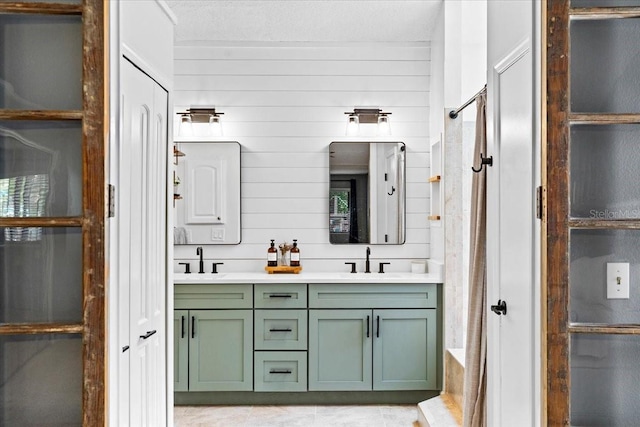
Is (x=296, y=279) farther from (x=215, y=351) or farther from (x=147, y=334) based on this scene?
(x=147, y=334)

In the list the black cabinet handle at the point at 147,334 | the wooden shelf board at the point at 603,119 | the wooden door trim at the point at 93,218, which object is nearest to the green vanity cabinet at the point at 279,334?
the black cabinet handle at the point at 147,334

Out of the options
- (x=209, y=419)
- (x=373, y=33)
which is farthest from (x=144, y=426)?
(x=373, y=33)

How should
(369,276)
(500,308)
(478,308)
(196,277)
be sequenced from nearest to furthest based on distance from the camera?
(500,308) → (478,308) → (196,277) → (369,276)

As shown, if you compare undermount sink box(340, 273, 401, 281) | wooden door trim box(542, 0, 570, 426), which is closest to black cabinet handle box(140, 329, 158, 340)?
wooden door trim box(542, 0, 570, 426)

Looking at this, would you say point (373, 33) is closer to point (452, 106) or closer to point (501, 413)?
point (452, 106)

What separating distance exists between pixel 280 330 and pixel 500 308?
2.22 m

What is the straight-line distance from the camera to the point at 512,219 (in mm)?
1983

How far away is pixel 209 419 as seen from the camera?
3.81m

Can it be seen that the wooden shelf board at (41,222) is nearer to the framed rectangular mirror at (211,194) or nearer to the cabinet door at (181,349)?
the cabinet door at (181,349)

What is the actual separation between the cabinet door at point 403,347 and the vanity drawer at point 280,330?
537 millimetres

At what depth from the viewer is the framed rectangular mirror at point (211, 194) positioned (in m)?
4.55

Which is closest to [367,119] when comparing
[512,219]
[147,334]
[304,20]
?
[304,20]

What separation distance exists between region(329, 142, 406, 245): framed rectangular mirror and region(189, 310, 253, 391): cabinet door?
1.08m

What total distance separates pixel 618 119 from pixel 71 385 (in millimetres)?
1735
